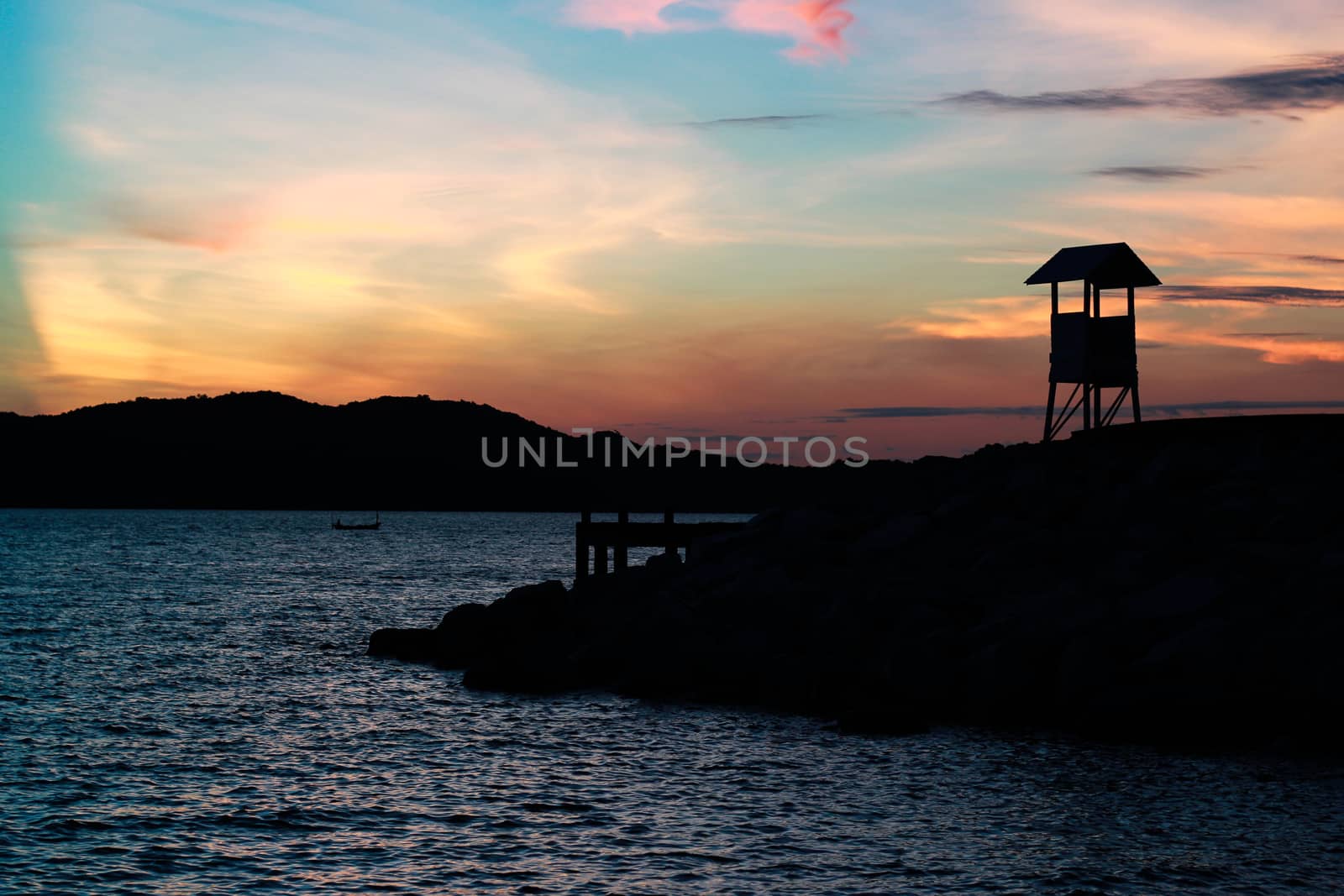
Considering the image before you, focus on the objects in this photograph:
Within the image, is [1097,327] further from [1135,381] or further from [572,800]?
[572,800]

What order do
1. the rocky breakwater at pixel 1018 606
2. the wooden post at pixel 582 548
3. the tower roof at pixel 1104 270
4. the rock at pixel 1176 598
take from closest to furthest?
the rocky breakwater at pixel 1018 606 < the rock at pixel 1176 598 < the tower roof at pixel 1104 270 < the wooden post at pixel 582 548

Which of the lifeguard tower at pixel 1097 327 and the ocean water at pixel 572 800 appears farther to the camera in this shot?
the lifeguard tower at pixel 1097 327

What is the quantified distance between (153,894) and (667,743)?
7.46m

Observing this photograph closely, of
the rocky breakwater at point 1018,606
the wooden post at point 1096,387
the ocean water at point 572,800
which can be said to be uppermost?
the wooden post at point 1096,387

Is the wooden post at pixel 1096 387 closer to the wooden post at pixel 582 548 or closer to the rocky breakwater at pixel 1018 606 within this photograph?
the rocky breakwater at pixel 1018 606

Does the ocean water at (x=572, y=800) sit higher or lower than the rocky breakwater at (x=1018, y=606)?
lower

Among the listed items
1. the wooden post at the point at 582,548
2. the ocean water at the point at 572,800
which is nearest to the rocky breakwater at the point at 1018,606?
the ocean water at the point at 572,800

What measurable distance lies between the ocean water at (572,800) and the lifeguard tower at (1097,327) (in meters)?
11.9

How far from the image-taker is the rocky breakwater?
16.7 metres

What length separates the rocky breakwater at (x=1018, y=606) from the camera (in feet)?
54.7

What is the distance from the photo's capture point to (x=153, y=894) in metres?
11.0

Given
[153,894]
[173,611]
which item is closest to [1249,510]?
[153,894]

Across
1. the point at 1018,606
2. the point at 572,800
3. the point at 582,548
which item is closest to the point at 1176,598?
the point at 1018,606

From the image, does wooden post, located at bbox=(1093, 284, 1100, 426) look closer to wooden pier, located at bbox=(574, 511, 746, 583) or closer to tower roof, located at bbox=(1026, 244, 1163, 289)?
tower roof, located at bbox=(1026, 244, 1163, 289)
